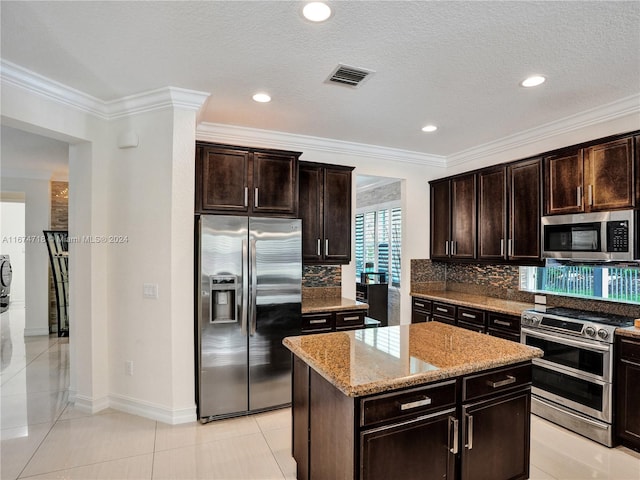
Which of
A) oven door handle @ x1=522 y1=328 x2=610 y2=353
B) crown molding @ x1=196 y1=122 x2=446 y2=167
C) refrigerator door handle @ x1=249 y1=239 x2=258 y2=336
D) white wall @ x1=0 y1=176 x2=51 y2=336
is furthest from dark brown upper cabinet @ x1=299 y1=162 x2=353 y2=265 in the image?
white wall @ x1=0 y1=176 x2=51 y2=336

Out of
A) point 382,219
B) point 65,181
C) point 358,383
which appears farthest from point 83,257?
point 382,219

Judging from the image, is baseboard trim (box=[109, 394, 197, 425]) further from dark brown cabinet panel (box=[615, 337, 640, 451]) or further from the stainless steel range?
dark brown cabinet panel (box=[615, 337, 640, 451])

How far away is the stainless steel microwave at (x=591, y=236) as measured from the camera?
289 centimetres

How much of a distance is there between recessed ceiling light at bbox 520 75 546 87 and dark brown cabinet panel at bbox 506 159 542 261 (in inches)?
40.4

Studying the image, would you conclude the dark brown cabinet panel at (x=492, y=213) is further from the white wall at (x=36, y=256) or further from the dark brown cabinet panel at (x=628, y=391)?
the white wall at (x=36, y=256)

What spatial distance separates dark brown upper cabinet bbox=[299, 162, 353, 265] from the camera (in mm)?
4027

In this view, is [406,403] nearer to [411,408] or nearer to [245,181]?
[411,408]

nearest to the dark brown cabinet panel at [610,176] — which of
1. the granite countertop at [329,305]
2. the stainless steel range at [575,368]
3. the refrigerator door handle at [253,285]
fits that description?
the stainless steel range at [575,368]

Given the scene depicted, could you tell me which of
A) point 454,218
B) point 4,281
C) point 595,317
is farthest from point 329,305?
point 4,281

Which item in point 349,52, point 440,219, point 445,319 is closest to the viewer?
point 349,52

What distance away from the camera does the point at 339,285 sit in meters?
4.46

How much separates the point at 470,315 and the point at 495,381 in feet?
6.82

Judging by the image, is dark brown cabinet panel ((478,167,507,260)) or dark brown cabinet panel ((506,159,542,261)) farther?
dark brown cabinet panel ((478,167,507,260))

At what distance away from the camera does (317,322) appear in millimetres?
3641
